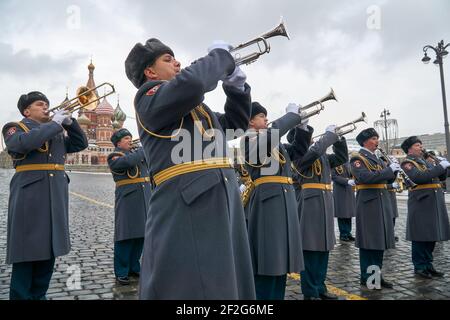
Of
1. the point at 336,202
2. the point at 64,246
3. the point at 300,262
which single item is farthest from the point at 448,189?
the point at 64,246

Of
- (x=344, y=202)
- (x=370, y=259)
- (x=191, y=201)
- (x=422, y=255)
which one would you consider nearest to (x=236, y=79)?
(x=191, y=201)

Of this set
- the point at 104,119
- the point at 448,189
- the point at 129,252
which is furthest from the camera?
the point at 104,119

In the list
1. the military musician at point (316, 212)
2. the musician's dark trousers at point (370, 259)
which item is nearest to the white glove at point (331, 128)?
the military musician at point (316, 212)

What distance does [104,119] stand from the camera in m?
92.8

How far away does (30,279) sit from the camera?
14.7ft

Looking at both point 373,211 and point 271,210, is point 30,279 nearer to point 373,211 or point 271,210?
point 271,210

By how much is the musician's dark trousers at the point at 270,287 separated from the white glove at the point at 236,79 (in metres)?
2.48

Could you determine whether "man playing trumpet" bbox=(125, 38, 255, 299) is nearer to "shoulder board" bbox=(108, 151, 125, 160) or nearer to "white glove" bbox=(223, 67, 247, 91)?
"white glove" bbox=(223, 67, 247, 91)

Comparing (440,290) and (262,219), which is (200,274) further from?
(440,290)

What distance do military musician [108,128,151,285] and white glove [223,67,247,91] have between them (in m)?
3.93

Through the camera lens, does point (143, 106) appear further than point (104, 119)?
No

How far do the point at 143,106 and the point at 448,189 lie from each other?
21811mm

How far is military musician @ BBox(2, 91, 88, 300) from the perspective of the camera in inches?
171

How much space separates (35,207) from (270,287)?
292 cm
